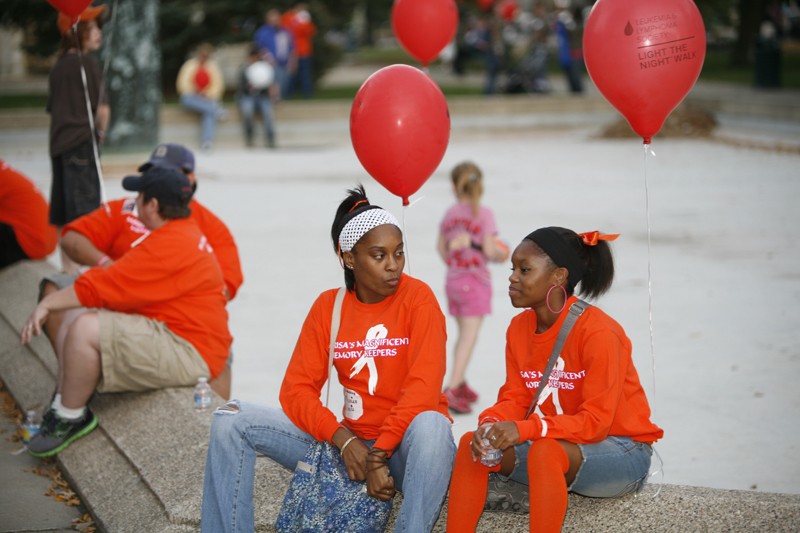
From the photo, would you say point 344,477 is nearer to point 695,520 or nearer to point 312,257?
point 695,520

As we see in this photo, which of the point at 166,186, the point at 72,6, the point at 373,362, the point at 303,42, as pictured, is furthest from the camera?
the point at 303,42

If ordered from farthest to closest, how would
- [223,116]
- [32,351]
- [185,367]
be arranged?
[223,116], [32,351], [185,367]

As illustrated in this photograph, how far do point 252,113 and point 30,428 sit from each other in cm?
1415

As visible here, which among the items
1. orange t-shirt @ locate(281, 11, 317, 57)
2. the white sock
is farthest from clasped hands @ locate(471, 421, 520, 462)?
orange t-shirt @ locate(281, 11, 317, 57)

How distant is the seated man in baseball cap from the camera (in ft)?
20.3

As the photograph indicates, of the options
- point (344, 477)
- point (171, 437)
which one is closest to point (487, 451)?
point (344, 477)

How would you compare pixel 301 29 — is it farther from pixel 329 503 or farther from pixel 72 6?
pixel 329 503

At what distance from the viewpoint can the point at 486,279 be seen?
6605 millimetres

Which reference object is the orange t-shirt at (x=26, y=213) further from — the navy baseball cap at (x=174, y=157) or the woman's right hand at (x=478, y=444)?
the woman's right hand at (x=478, y=444)

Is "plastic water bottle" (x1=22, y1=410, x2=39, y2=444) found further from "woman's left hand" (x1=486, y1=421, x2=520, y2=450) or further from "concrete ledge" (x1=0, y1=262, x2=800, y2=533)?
"woman's left hand" (x1=486, y1=421, x2=520, y2=450)

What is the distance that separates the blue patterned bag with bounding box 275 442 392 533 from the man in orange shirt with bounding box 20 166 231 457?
1741 millimetres

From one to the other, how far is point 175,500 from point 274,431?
0.82 m

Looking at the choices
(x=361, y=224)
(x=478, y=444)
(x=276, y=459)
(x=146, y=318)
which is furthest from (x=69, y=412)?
(x=478, y=444)

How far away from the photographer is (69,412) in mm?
5613
